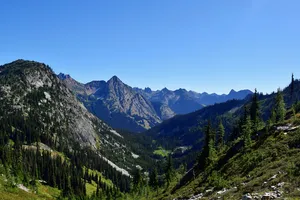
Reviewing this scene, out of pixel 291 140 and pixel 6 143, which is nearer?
pixel 291 140

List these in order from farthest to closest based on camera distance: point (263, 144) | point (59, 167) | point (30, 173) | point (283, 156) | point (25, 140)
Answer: point (25, 140) < point (59, 167) < point (30, 173) < point (263, 144) < point (283, 156)

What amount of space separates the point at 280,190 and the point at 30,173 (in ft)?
485

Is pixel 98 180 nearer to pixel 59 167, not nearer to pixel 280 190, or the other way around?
pixel 59 167

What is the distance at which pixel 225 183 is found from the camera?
4525cm

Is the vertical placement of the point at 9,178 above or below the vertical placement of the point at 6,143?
below

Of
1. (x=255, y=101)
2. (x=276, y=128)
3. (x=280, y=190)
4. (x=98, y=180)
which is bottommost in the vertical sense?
(x=98, y=180)

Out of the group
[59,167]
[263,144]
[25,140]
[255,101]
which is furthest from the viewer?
[25,140]

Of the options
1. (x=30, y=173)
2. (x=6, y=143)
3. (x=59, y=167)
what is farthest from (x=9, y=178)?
(x=6, y=143)

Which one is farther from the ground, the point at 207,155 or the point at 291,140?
the point at 291,140

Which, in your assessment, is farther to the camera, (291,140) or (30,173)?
(30,173)

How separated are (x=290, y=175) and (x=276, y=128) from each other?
39.7 metres

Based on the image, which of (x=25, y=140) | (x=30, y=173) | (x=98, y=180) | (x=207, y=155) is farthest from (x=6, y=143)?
(x=207, y=155)

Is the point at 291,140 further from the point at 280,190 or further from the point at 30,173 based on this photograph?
the point at 30,173

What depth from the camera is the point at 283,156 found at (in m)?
44.1
